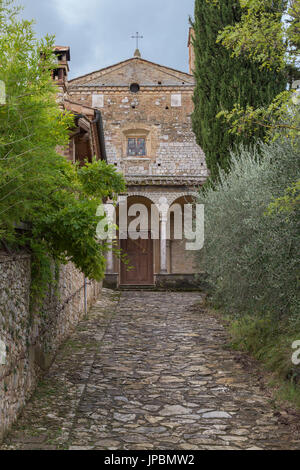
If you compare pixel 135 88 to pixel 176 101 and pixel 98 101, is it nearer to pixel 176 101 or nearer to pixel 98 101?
pixel 98 101

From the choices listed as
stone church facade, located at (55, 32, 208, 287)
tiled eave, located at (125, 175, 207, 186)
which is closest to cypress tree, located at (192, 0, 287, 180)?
tiled eave, located at (125, 175, 207, 186)

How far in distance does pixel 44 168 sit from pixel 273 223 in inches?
117

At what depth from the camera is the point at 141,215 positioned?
1933 cm

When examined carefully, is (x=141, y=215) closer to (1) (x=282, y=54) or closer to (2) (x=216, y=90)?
(2) (x=216, y=90)

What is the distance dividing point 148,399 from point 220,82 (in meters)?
9.17

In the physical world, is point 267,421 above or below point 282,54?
below

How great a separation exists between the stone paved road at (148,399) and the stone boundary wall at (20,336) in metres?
0.19

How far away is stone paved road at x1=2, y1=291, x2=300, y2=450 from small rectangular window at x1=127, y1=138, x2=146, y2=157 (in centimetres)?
1178

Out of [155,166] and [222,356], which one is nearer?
[222,356]

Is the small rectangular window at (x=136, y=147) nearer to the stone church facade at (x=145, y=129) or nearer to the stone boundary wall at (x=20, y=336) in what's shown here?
the stone church facade at (x=145, y=129)

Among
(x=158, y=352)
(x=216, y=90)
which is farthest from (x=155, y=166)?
(x=158, y=352)

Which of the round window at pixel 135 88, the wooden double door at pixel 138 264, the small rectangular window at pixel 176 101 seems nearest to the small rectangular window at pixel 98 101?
the round window at pixel 135 88

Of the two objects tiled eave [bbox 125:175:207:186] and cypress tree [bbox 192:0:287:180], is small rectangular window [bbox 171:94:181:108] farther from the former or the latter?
cypress tree [bbox 192:0:287:180]

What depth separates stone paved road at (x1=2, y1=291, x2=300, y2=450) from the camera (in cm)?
402
